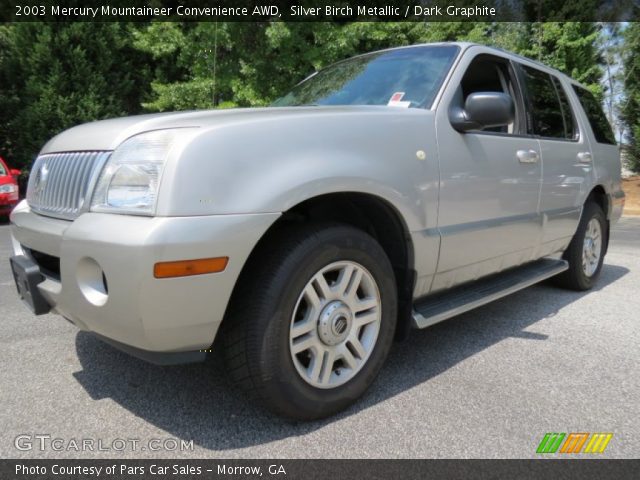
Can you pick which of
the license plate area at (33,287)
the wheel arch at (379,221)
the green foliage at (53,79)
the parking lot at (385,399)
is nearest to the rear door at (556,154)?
the parking lot at (385,399)

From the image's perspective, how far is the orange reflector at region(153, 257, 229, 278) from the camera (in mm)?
1709

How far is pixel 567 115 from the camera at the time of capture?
4.15m

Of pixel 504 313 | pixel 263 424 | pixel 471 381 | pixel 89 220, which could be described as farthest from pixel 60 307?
pixel 504 313

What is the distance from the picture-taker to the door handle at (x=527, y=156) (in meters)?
3.15

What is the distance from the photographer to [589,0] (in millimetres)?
16344

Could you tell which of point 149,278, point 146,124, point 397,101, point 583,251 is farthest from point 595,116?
point 149,278

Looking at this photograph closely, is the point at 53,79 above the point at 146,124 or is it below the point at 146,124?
above

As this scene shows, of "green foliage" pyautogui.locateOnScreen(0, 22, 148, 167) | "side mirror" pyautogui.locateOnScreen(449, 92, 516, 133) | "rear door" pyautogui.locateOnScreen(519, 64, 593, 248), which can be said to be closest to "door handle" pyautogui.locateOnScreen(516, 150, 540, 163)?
"rear door" pyautogui.locateOnScreen(519, 64, 593, 248)

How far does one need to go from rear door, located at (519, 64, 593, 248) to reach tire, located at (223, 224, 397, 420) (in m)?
1.80

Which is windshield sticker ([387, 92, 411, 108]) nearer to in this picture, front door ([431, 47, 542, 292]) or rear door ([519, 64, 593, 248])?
front door ([431, 47, 542, 292])

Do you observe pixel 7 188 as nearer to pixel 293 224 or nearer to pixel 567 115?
pixel 293 224

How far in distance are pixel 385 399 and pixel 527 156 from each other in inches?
72.0

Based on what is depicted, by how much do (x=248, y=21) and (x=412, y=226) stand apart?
12747 mm

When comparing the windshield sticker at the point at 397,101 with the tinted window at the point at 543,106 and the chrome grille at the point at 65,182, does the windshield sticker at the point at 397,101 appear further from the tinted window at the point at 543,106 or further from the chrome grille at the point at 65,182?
the chrome grille at the point at 65,182
